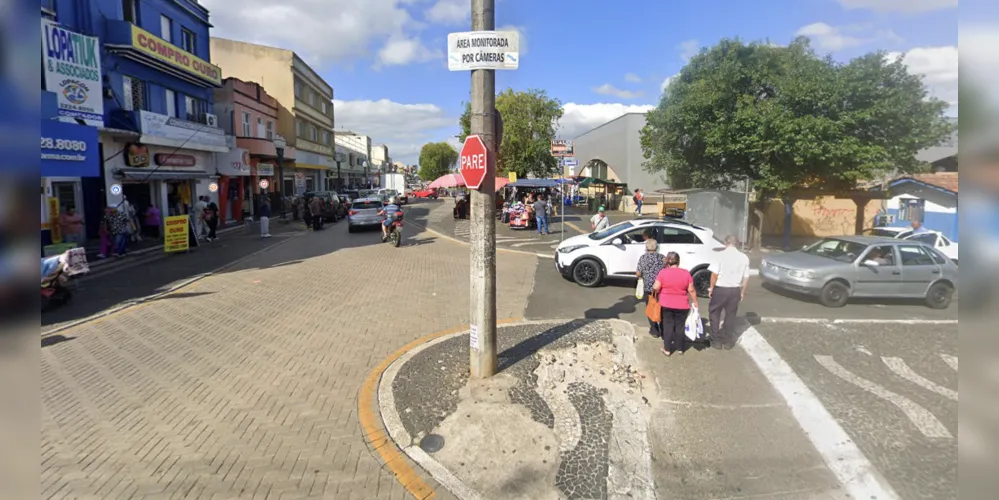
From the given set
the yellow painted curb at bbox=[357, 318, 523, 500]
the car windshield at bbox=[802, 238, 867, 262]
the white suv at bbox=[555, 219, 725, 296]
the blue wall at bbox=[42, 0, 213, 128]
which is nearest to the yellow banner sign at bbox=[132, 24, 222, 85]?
the blue wall at bbox=[42, 0, 213, 128]

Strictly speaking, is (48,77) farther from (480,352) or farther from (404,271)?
(480,352)

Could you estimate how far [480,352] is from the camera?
17.8 feet

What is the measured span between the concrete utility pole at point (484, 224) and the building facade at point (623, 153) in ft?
113

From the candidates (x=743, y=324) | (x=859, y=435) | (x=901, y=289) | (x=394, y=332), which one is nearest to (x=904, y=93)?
(x=901, y=289)

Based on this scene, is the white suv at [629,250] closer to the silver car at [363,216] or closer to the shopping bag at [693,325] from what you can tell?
the shopping bag at [693,325]

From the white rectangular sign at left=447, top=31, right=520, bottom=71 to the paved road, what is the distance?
424 centimetres

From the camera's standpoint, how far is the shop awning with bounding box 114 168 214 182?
1684 centimetres

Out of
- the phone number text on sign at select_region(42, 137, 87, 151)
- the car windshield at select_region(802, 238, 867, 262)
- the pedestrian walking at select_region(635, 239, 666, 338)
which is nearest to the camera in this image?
the pedestrian walking at select_region(635, 239, 666, 338)

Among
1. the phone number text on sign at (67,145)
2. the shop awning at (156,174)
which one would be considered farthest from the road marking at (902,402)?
the shop awning at (156,174)

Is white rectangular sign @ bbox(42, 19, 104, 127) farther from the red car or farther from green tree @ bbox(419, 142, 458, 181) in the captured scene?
green tree @ bbox(419, 142, 458, 181)

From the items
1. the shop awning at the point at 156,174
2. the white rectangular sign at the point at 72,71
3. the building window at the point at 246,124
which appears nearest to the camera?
the white rectangular sign at the point at 72,71

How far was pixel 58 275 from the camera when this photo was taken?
28.7ft

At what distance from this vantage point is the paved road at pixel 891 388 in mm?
3963

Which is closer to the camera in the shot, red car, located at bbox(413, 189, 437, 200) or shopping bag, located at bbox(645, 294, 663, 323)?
shopping bag, located at bbox(645, 294, 663, 323)
